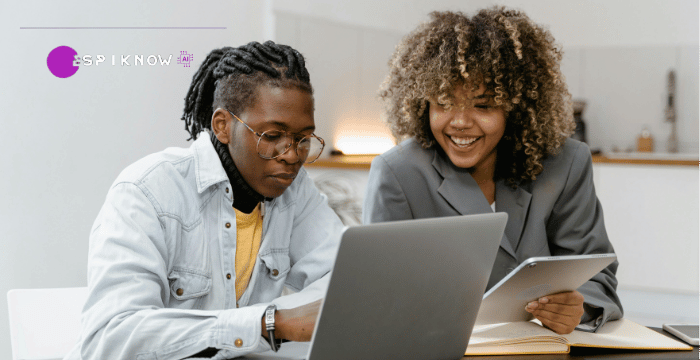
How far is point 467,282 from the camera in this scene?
930 mm

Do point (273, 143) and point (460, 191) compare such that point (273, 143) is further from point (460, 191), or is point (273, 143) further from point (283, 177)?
point (460, 191)

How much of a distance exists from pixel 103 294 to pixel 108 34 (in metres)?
1.26

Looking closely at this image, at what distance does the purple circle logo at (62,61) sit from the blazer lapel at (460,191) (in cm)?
117

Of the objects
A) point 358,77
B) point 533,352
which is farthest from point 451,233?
point 358,77

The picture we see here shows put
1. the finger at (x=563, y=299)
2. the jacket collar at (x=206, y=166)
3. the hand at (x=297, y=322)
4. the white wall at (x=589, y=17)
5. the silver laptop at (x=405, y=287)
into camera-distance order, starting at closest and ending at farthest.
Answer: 1. the silver laptop at (x=405, y=287)
2. the hand at (x=297, y=322)
3. the finger at (x=563, y=299)
4. the jacket collar at (x=206, y=166)
5. the white wall at (x=589, y=17)

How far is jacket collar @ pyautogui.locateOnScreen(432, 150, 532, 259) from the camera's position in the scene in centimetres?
158

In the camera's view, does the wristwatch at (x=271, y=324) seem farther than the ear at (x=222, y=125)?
No

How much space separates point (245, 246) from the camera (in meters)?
1.37

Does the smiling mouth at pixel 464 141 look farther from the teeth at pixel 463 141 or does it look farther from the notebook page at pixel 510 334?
the notebook page at pixel 510 334

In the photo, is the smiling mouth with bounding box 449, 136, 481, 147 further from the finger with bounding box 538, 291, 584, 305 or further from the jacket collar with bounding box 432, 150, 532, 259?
the finger with bounding box 538, 291, 584, 305

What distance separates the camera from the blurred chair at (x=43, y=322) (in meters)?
1.29

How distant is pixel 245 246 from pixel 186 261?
0.15 meters

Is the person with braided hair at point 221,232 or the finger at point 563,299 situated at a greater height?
the person with braided hair at point 221,232

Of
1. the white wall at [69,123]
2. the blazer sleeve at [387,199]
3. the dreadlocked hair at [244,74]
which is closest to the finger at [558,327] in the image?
the blazer sleeve at [387,199]
